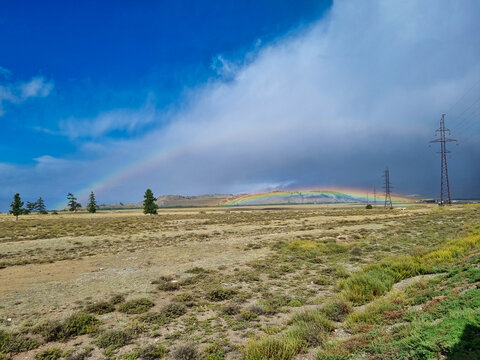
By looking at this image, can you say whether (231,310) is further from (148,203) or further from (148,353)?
(148,203)

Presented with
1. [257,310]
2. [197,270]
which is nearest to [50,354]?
[257,310]

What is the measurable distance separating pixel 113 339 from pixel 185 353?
275cm

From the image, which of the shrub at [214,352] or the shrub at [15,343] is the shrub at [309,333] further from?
the shrub at [15,343]

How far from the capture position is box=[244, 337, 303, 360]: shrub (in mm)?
7117

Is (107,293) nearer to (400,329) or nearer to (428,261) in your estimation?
(400,329)

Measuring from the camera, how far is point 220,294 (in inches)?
503

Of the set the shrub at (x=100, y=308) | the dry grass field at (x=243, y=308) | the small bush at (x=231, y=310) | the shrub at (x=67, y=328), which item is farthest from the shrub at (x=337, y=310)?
the shrub at (x=100, y=308)

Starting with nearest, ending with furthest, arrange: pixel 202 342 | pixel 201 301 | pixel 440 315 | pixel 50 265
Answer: pixel 440 315
pixel 202 342
pixel 201 301
pixel 50 265

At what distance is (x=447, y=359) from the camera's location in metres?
5.06

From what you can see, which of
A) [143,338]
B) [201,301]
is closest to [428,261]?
[201,301]

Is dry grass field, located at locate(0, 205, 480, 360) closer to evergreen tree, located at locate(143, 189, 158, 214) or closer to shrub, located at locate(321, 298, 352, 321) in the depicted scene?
shrub, located at locate(321, 298, 352, 321)

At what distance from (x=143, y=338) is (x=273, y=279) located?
28.0 ft

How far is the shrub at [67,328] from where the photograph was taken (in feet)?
29.8

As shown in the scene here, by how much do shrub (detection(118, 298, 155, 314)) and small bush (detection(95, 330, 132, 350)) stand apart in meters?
2.12
